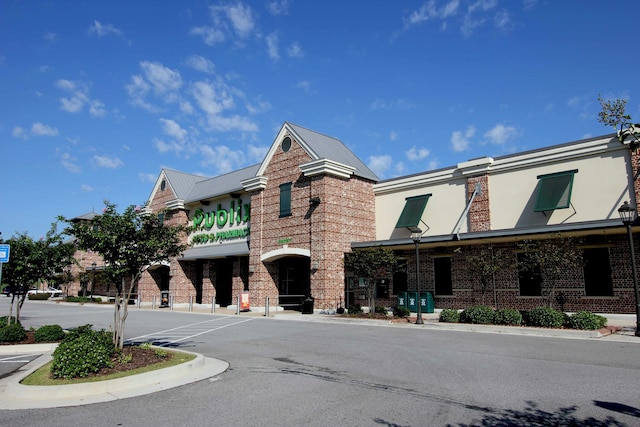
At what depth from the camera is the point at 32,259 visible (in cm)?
1569

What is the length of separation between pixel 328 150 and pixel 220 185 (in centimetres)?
1090

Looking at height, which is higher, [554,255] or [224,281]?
[554,255]

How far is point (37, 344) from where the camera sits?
14.1 metres

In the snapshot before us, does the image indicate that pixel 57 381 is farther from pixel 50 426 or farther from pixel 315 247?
pixel 315 247

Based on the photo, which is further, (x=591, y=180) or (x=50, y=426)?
(x=591, y=180)

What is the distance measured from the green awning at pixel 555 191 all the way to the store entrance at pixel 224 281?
22.4 metres

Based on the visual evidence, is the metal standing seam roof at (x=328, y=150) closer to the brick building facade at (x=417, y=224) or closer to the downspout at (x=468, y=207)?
the brick building facade at (x=417, y=224)

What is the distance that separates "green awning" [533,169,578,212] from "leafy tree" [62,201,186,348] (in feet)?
54.6

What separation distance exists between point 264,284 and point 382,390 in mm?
21984

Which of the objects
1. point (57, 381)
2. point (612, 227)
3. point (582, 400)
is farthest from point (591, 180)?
point (57, 381)

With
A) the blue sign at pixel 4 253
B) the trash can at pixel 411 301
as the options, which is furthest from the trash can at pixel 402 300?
the blue sign at pixel 4 253

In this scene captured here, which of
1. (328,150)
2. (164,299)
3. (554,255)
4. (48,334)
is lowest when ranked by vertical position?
(48,334)

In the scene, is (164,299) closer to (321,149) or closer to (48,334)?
(321,149)

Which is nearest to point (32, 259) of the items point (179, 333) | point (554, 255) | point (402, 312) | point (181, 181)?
point (179, 333)
